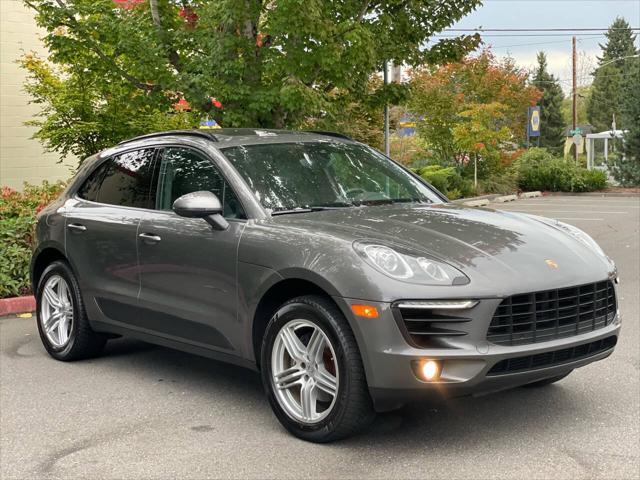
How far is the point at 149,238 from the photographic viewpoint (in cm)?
580

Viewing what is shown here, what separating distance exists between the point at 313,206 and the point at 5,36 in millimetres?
13226

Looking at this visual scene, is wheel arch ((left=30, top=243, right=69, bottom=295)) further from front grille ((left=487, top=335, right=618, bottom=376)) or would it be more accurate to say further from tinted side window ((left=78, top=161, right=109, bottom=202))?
front grille ((left=487, top=335, right=618, bottom=376))

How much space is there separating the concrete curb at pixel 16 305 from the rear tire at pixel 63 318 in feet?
6.98

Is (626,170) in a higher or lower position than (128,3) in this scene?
lower

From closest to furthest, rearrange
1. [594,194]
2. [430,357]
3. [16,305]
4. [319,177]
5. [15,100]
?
[430,357]
[319,177]
[16,305]
[15,100]
[594,194]

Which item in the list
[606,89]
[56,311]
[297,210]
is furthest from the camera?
[606,89]

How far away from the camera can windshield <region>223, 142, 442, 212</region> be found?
5469 millimetres

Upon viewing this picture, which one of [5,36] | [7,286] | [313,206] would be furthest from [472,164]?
[313,206]

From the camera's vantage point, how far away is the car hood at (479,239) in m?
4.57

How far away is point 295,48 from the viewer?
10734 mm

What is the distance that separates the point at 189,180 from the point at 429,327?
85.2 inches

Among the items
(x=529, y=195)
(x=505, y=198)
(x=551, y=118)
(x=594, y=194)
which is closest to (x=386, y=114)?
(x=505, y=198)

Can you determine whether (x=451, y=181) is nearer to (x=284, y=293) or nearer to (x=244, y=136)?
(x=244, y=136)

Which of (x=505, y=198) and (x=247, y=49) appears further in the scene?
(x=505, y=198)
